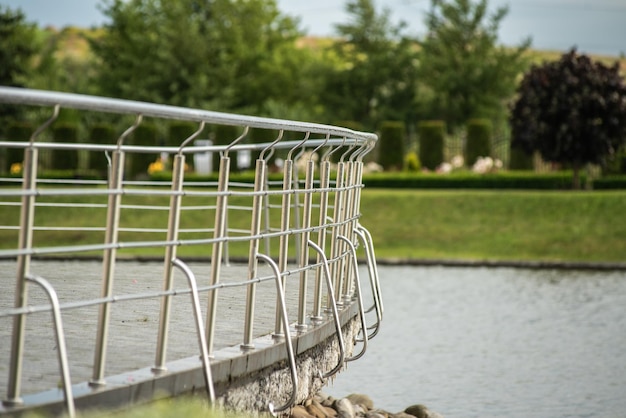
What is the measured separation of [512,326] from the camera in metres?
14.6

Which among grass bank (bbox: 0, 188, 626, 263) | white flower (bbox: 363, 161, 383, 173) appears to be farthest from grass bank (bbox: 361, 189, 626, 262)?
white flower (bbox: 363, 161, 383, 173)

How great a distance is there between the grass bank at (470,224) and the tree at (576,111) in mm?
2503

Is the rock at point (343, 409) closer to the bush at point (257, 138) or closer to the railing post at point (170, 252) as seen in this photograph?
the railing post at point (170, 252)

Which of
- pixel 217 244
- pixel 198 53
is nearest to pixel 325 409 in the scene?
pixel 217 244

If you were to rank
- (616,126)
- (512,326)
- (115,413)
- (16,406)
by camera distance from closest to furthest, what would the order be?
(16,406) < (115,413) < (512,326) < (616,126)

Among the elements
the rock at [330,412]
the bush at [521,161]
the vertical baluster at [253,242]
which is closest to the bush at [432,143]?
the bush at [521,161]

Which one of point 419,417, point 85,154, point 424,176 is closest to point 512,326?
point 419,417

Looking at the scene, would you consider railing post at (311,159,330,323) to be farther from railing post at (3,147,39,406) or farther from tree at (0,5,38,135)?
tree at (0,5,38,135)

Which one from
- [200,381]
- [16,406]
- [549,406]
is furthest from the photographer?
[549,406]

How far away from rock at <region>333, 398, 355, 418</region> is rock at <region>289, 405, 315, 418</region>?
1084 mm

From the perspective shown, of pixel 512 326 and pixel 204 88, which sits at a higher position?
pixel 204 88

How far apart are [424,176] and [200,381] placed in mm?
25349

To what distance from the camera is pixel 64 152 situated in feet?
121

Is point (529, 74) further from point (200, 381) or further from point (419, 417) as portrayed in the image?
point (200, 381)
